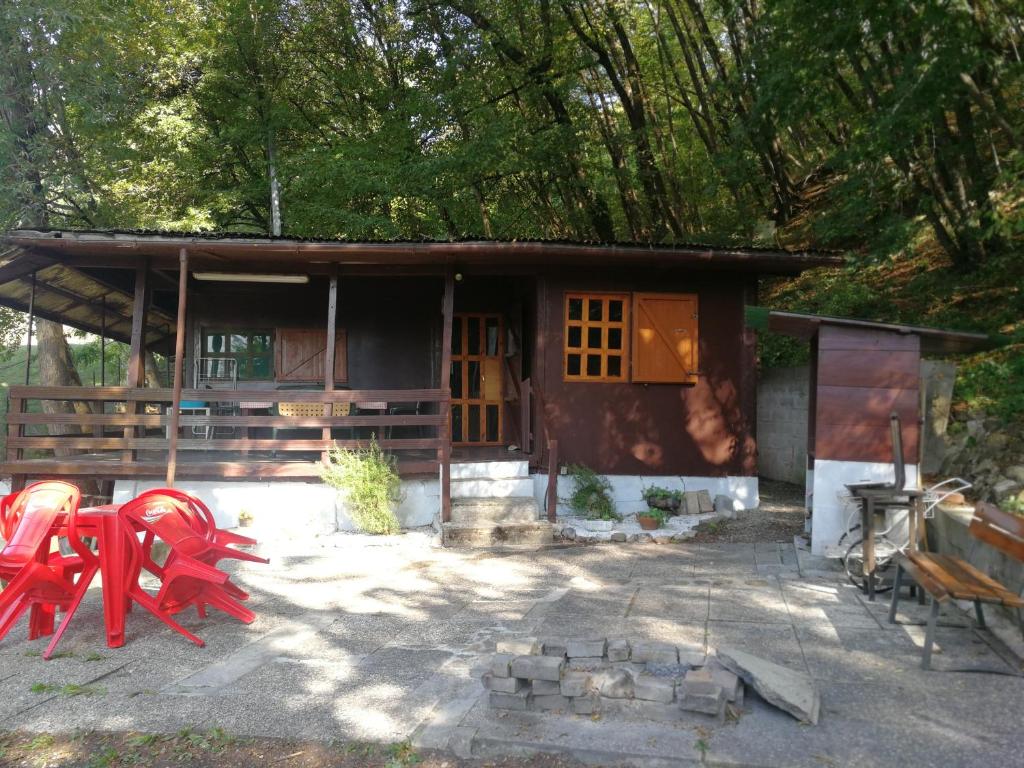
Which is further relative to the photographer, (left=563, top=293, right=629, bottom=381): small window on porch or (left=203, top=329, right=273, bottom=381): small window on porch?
(left=203, top=329, right=273, bottom=381): small window on porch

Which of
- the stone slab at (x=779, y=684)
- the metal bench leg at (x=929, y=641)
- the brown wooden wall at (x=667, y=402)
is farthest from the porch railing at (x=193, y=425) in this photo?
the metal bench leg at (x=929, y=641)

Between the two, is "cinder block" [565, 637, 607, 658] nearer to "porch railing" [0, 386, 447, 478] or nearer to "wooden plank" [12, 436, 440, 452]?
"porch railing" [0, 386, 447, 478]

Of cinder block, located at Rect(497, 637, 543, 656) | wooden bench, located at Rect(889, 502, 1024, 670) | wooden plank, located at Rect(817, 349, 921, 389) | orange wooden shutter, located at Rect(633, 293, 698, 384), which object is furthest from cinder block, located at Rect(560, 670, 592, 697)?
orange wooden shutter, located at Rect(633, 293, 698, 384)

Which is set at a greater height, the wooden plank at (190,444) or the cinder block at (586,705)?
the wooden plank at (190,444)

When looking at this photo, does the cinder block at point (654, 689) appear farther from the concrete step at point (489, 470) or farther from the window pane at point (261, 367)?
the window pane at point (261, 367)

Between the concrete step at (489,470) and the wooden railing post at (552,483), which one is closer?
the wooden railing post at (552,483)

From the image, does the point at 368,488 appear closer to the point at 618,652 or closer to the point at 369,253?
the point at 369,253

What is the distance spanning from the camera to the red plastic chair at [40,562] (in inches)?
182

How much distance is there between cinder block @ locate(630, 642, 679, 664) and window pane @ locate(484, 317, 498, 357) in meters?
7.59

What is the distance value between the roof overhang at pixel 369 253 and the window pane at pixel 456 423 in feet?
9.51

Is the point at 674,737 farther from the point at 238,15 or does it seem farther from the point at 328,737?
the point at 238,15

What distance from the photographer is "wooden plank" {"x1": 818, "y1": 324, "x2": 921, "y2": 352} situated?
21.9 ft

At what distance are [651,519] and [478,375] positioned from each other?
3836 millimetres

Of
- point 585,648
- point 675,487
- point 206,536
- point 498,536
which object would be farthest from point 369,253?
point 585,648
